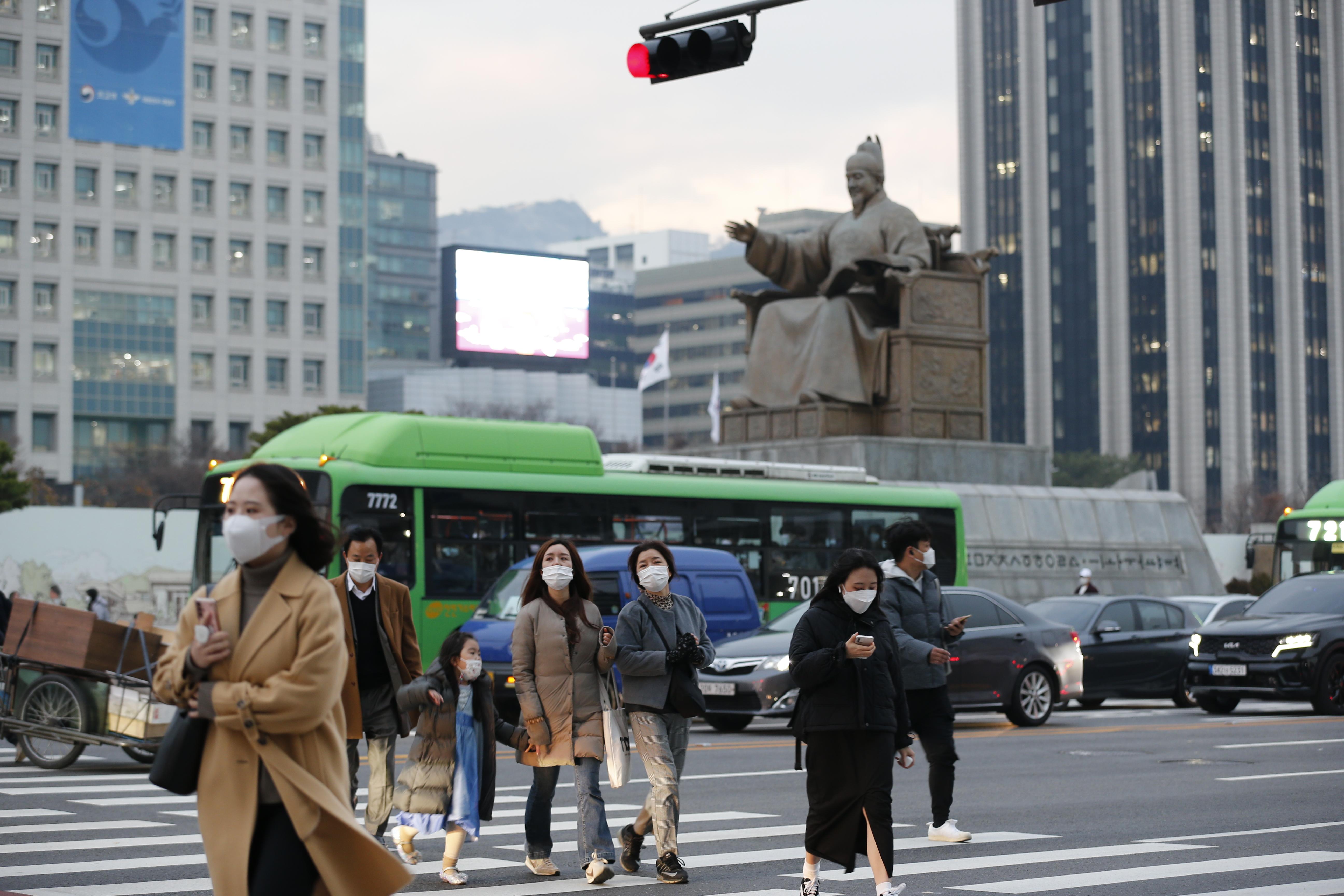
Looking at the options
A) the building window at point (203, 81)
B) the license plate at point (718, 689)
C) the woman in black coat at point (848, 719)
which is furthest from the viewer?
the building window at point (203, 81)

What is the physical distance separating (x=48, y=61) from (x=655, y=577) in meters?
87.3

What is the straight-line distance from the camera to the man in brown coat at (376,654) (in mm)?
8992

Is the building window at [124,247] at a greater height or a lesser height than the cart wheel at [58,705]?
greater

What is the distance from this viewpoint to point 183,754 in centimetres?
461

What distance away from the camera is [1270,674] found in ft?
63.4

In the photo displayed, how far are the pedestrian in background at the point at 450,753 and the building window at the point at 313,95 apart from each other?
93459mm

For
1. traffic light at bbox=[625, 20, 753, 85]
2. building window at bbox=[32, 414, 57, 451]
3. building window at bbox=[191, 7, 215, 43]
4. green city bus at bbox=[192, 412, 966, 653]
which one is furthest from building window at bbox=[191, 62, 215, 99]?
traffic light at bbox=[625, 20, 753, 85]

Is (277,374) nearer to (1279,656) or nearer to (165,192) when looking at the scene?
(165,192)

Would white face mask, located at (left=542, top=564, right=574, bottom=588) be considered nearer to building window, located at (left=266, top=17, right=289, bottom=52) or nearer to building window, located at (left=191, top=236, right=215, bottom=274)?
building window, located at (left=191, top=236, right=215, bottom=274)

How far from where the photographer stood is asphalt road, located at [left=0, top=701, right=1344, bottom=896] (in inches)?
337

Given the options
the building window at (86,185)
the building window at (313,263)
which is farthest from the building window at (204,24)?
the building window at (313,263)

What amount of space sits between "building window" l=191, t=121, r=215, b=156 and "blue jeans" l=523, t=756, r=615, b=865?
9067 centimetres

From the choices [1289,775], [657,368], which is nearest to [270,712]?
[1289,775]

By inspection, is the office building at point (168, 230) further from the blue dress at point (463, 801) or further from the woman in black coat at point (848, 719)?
the woman in black coat at point (848, 719)
